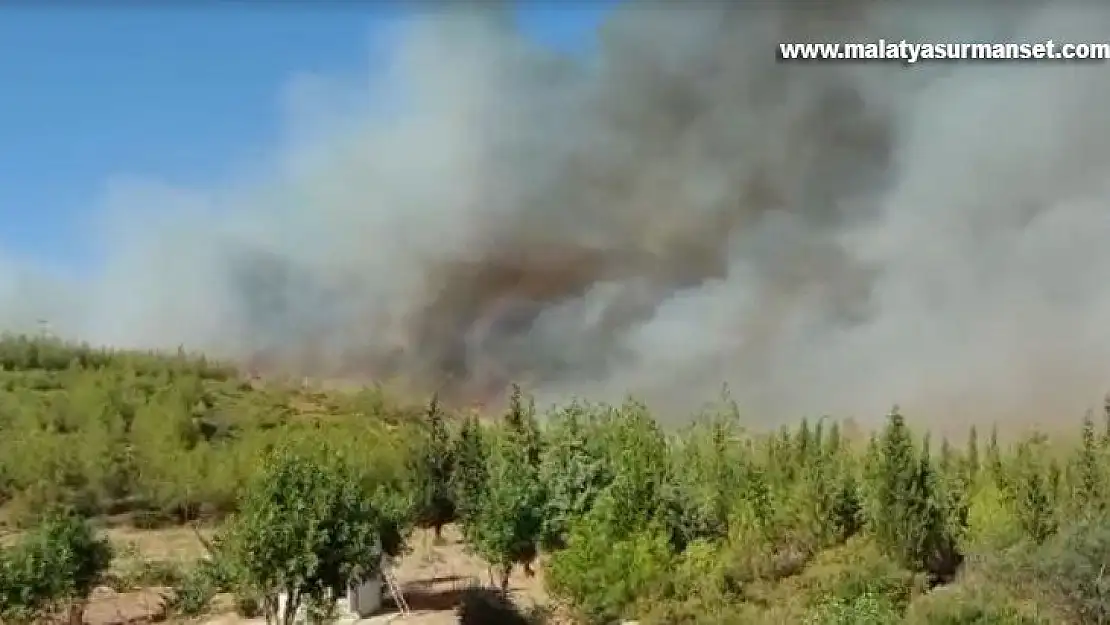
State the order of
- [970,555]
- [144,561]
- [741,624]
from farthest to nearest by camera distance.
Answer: [144,561], [970,555], [741,624]

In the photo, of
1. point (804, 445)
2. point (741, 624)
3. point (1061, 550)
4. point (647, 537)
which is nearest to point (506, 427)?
point (804, 445)

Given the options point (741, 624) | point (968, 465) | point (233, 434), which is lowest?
point (741, 624)

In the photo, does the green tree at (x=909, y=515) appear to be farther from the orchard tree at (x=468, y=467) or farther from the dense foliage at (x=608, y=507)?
the orchard tree at (x=468, y=467)

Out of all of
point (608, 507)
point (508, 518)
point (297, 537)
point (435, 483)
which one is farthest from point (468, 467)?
point (297, 537)

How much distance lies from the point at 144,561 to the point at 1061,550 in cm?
1616

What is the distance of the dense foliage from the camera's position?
13.1 m

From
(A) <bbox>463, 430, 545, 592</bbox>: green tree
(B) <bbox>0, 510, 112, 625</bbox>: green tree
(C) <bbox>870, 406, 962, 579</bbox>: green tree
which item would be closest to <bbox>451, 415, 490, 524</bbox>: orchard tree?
(A) <bbox>463, 430, 545, 592</bbox>: green tree

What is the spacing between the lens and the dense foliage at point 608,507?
1314cm

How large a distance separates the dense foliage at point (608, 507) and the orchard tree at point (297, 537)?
0.03 m

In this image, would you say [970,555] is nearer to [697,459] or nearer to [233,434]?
[697,459]

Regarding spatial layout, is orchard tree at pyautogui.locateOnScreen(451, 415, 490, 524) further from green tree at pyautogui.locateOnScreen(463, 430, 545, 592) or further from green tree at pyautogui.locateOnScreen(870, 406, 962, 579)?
green tree at pyautogui.locateOnScreen(870, 406, 962, 579)

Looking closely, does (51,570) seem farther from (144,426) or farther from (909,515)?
(144,426)

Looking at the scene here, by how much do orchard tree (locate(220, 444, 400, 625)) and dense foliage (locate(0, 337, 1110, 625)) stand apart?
3 cm

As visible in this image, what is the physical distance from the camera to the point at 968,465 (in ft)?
91.3
